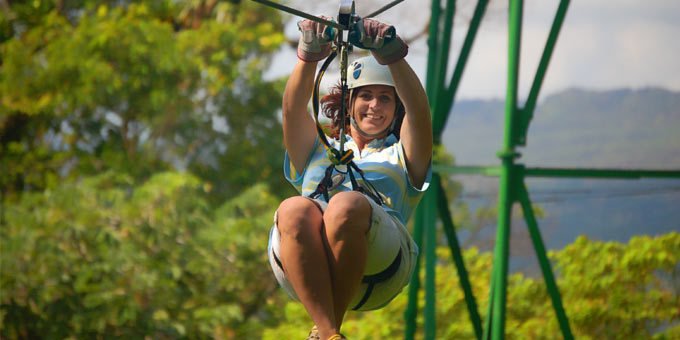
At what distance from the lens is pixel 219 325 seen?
29.1 ft

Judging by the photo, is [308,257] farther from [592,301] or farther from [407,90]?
[592,301]

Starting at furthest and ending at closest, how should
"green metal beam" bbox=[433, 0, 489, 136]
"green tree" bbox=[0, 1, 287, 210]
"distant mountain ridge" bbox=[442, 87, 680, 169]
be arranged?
"green tree" bbox=[0, 1, 287, 210], "distant mountain ridge" bbox=[442, 87, 680, 169], "green metal beam" bbox=[433, 0, 489, 136]

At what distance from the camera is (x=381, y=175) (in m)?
3.51

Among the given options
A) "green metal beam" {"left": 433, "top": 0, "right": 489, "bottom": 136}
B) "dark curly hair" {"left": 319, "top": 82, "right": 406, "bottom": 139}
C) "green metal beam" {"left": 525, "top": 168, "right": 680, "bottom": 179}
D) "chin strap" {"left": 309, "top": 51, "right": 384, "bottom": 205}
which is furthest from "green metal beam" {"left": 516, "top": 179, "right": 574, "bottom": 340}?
"chin strap" {"left": 309, "top": 51, "right": 384, "bottom": 205}

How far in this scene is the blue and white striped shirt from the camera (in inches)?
138

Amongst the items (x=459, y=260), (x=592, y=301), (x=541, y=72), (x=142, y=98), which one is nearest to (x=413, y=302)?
(x=459, y=260)

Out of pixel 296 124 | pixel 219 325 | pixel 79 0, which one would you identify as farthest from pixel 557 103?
pixel 296 124

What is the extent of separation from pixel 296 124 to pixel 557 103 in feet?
25.2

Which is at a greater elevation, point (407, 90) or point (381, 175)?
point (407, 90)

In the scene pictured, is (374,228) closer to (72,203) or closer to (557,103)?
(72,203)

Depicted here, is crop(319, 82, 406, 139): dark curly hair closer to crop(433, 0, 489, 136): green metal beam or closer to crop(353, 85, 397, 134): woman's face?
crop(353, 85, 397, 134): woman's face

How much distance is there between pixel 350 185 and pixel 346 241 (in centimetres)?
30

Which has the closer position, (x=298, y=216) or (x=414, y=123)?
(x=298, y=216)

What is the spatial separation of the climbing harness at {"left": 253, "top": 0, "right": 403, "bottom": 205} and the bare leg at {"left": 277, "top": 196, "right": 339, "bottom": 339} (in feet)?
0.72
